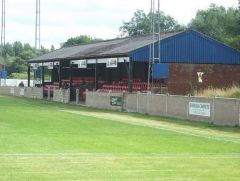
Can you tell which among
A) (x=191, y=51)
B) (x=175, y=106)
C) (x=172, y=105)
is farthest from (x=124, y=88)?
(x=175, y=106)

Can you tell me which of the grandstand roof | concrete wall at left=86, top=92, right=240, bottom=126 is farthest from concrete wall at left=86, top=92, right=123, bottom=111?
the grandstand roof

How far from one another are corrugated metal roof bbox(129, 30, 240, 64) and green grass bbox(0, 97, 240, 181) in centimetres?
1927

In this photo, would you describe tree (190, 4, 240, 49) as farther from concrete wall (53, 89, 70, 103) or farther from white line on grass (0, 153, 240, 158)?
white line on grass (0, 153, 240, 158)

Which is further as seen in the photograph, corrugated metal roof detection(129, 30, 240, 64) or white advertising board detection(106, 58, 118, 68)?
white advertising board detection(106, 58, 118, 68)

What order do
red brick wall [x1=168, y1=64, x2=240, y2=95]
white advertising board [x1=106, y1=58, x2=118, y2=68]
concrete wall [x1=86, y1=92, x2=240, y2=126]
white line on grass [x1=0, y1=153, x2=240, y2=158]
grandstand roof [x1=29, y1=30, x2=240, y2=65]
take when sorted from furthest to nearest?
white advertising board [x1=106, y1=58, x2=118, y2=68] < red brick wall [x1=168, y1=64, x2=240, y2=95] < grandstand roof [x1=29, y1=30, x2=240, y2=65] < concrete wall [x1=86, y1=92, x2=240, y2=126] < white line on grass [x1=0, y1=153, x2=240, y2=158]

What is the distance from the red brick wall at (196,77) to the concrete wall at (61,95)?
13.0 meters

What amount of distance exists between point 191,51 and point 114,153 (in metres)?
31.1

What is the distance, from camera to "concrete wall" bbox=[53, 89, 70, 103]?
54.0m

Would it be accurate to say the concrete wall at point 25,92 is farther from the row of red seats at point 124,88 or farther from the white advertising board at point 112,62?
the white advertising board at point 112,62

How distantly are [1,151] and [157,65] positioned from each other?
28693 millimetres

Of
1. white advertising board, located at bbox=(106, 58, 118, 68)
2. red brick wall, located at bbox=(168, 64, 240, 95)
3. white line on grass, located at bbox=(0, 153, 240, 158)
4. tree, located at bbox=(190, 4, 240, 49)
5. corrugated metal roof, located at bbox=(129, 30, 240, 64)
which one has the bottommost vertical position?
white line on grass, located at bbox=(0, 153, 240, 158)

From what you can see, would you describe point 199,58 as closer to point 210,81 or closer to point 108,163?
point 210,81

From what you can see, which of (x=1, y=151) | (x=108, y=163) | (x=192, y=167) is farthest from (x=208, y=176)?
(x=1, y=151)

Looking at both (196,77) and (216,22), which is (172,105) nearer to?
(196,77)
